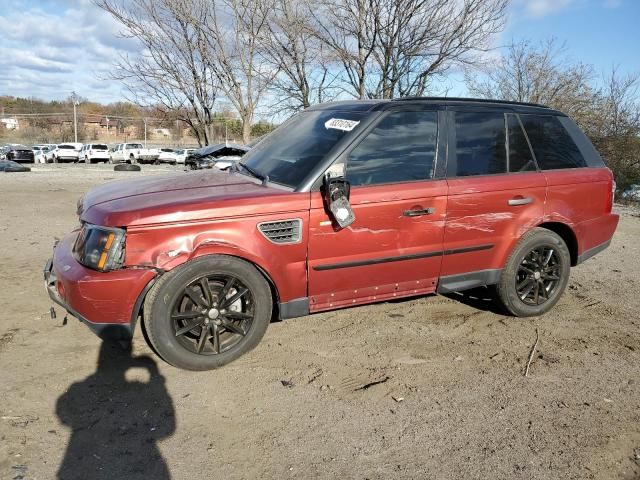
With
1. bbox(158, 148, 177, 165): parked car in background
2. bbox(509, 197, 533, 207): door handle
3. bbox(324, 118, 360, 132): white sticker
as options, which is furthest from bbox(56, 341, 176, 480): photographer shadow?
bbox(158, 148, 177, 165): parked car in background

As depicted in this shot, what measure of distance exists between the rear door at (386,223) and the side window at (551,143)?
3.37 feet

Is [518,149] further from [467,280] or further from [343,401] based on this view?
[343,401]

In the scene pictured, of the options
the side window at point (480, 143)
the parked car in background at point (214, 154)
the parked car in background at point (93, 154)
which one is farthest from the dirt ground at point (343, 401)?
the parked car in background at point (93, 154)

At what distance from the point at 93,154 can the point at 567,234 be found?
41.9 meters

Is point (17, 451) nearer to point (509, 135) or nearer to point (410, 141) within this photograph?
point (410, 141)

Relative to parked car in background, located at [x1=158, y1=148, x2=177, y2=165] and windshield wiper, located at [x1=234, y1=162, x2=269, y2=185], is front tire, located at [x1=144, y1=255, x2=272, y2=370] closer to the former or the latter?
windshield wiper, located at [x1=234, y1=162, x2=269, y2=185]

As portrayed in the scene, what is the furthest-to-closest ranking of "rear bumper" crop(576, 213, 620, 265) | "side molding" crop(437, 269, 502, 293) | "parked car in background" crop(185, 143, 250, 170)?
"parked car in background" crop(185, 143, 250, 170)
"rear bumper" crop(576, 213, 620, 265)
"side molding" crop(437, 269, 502, 293)

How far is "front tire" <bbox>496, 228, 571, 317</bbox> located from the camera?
426 centimetres

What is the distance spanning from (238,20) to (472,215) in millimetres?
13737

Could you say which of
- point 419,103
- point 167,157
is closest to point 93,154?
point 167,157

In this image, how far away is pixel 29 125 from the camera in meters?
63.1

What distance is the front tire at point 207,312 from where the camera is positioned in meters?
3.15

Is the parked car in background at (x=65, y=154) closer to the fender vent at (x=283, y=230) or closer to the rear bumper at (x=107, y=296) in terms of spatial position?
the rear bumper at (x=107, y=296)

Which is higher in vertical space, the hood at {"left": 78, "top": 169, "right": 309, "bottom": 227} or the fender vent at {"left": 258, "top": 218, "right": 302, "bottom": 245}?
the hood at {"left": 78, "top": 169, "right": 309, "bottom": 227}
